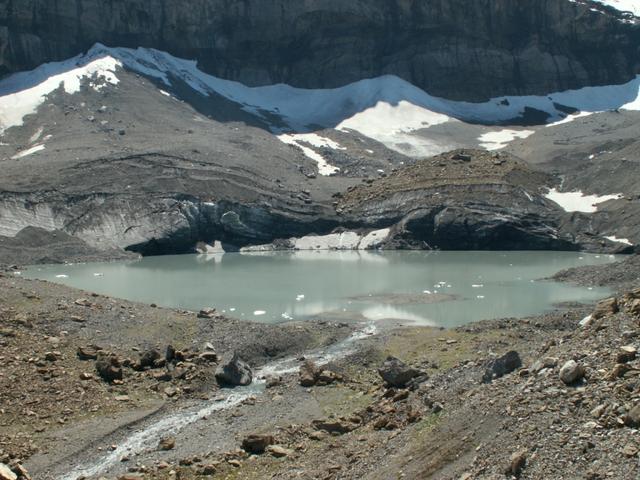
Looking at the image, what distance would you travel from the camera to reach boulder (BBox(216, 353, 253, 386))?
2267cm

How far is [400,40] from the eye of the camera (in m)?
129

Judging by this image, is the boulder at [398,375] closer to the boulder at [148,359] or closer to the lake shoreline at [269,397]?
the lake shoreline at [269,397]

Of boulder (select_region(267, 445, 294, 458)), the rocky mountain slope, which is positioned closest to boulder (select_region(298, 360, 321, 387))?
boulder (select_region(267, 445, 294, 458))

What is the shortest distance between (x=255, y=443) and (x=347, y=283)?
3033cm

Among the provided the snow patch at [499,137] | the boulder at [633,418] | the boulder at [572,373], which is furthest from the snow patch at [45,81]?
the boulder at [633,418]

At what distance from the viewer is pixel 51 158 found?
76688mm

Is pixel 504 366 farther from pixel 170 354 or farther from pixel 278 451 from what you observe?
pixel 170 354

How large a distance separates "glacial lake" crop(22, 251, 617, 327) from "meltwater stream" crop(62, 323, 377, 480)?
28.8 ft

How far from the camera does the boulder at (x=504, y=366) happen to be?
16250 millimetres

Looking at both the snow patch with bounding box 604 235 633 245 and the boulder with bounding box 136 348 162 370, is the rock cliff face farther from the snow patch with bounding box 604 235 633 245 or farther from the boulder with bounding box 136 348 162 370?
the boulder with bounding box 136 348 162 370

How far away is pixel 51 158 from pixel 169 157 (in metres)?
9.66

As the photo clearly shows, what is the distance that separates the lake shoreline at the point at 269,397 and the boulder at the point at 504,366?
0.30 m

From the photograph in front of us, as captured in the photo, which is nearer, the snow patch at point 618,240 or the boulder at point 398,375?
the boulder at point 398,375

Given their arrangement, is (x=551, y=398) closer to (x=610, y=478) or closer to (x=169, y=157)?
(x=610, y=478)
